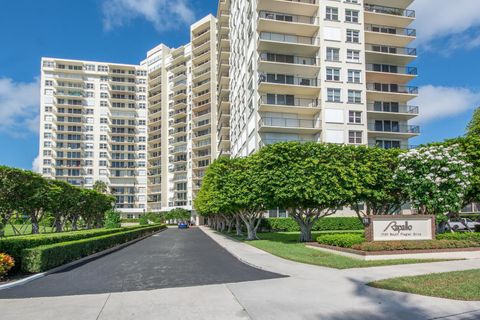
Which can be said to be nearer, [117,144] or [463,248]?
[463,248]

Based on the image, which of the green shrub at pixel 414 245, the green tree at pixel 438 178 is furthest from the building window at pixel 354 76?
the green shrub at pixel 414 245

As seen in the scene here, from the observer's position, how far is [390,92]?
5238 cm

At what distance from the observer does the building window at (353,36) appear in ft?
165

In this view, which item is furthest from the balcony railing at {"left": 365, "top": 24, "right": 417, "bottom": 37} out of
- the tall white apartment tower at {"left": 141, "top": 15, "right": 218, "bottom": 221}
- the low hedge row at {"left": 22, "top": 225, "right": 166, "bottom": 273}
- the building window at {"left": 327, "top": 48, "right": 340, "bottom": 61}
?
the low hedge row at {"left": 22, "top": 225, "right": 166, "bottom": 273}

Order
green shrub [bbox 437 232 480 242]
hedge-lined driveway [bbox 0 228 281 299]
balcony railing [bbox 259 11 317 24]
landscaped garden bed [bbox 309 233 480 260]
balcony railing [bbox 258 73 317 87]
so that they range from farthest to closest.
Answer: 1. balcony railing [bbox 259 11 317 24]
2. balcony railing [bbox 258 73 317 87]
3. green shrub [bbox 437 232 480 242]
4. landscaped garden bed [bbox 309 233 480 260]
5. hedge-lined driveway [bbox 0 228 281 299]

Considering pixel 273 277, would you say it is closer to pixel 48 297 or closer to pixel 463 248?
pixel 48 297

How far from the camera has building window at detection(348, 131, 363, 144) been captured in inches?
1917

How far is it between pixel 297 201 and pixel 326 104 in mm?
24586

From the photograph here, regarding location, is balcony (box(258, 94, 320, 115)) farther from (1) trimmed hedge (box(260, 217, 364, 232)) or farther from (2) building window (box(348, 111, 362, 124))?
(1) trimmed hedge (box(260, 217, 364, 232))

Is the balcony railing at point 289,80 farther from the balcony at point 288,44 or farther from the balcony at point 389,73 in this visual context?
the balcony at point 389,73

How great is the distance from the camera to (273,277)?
13.1 metres

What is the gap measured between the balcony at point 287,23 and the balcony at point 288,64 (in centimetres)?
317

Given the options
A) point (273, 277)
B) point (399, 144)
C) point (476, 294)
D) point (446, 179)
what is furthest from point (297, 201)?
point (399, 144)

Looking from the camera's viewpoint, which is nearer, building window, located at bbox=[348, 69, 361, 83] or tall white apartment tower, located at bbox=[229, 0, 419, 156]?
tall white apartment tower, located at bbox=[229, 0, 419, 156]
